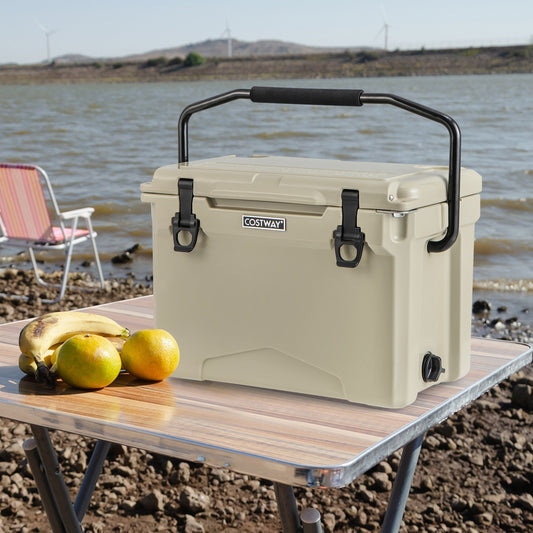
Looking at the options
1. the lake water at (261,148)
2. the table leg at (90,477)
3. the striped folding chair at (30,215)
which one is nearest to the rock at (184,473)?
the table leg at (90,477)

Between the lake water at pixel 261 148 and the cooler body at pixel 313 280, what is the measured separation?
5701 millimetres

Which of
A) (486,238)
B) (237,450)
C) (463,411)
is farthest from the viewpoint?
(486,238)

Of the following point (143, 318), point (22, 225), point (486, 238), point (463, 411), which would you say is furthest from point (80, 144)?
point (143, 318)

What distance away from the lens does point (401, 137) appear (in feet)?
66.8

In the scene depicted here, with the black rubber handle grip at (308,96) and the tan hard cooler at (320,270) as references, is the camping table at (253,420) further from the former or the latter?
the black rubber handle grip at (308,96)

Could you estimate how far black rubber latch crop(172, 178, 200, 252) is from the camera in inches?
55.4

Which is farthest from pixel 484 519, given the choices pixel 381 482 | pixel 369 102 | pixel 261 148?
pixel 261 148

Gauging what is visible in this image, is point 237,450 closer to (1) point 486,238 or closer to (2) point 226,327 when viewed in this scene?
(2) point 226,327

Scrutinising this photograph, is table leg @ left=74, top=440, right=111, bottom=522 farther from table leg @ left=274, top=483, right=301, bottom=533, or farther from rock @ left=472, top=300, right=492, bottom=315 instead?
rock @ left=472, top=300, right=492, bottom=315

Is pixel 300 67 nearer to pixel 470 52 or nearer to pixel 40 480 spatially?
pixel 470 52

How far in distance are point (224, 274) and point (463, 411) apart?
7.94ft

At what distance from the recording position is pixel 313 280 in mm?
1336

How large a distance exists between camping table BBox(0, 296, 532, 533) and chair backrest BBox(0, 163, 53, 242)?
4052 millimetres

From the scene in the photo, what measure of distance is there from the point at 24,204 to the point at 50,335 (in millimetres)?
4315
